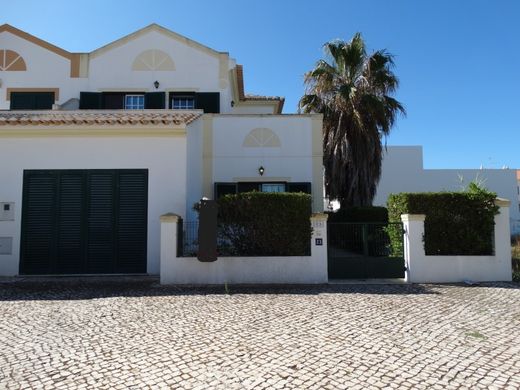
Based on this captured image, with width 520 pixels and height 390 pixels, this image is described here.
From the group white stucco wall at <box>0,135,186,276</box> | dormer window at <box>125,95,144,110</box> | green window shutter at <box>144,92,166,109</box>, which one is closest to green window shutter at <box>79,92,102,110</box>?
dormer window at <box>125,95,144,110</box>

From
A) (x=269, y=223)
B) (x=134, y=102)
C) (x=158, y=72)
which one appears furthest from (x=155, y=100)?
(x=269, y=223)

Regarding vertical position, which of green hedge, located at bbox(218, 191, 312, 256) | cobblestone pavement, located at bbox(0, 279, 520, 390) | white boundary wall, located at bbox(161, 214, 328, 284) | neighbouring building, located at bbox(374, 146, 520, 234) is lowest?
cobblestone pavement, located at bbox(0, 279, 520, 390)

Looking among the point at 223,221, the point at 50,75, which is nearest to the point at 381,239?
the point at 223,221

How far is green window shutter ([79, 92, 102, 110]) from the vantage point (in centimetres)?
1609

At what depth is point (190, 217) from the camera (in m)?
12.1

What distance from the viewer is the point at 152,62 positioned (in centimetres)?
1656

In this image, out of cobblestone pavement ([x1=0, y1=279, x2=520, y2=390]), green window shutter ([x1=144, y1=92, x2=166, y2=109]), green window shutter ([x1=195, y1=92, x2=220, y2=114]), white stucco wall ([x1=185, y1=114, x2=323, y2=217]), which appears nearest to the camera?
cobblestone pavement ([x1=0, y1=279, x2=520, y2=390])

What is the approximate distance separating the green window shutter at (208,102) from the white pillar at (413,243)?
8.91m

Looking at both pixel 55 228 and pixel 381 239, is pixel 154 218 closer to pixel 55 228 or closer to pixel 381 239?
pixel 55 228

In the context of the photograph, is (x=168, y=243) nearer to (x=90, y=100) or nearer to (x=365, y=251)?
(x=365, y=251)

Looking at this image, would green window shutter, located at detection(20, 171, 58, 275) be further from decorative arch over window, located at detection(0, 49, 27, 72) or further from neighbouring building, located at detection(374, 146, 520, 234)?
neighbouring building, located at detection(374, 146, 520, 234)

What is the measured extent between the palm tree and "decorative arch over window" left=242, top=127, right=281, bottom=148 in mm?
3548

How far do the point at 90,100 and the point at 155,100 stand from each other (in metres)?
2.58

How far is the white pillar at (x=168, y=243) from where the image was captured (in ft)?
33.3
